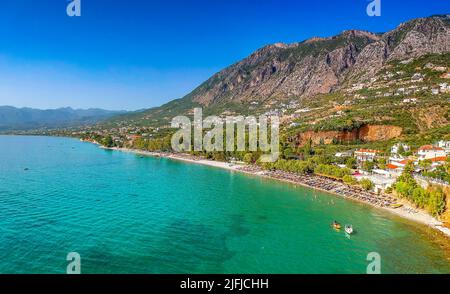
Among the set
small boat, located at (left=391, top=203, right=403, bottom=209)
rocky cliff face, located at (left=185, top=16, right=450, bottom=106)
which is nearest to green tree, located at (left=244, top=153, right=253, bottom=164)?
small boat, located at (left=391, top=203, right=403, bottom=209)

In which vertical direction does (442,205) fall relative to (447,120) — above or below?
below

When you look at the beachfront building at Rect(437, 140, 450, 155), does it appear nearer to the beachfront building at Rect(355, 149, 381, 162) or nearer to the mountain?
the beachfront building at Rect(355, 149, 381, 162)

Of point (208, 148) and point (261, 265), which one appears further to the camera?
point (208, 148)

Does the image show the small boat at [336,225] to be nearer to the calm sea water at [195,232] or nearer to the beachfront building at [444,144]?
the calm sea water at [195,232]

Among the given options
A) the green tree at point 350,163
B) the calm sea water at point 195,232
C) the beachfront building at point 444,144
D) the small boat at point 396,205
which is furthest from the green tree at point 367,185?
the beachfront building at point 444,144
